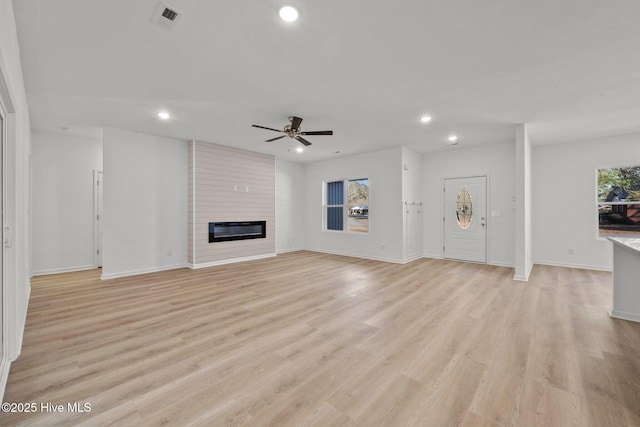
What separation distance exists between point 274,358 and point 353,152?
18.6 feet

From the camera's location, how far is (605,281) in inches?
181

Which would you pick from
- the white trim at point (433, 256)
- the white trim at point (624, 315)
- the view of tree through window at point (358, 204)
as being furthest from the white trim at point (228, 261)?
the white trim at point (624, 315)

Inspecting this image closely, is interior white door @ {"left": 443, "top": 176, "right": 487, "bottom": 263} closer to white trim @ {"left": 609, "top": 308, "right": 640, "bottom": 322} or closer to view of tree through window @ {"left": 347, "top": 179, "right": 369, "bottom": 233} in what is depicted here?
view of tree through window @ {"left": 347, "top": 179, "right": 369, "bottom": 233}

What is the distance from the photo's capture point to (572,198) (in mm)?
5711

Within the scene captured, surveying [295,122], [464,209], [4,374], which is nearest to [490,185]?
[464,209]

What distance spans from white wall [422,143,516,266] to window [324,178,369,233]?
67.2 inches

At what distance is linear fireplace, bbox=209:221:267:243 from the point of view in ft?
20.0

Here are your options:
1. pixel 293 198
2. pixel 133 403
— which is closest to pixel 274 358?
pixel 133 403

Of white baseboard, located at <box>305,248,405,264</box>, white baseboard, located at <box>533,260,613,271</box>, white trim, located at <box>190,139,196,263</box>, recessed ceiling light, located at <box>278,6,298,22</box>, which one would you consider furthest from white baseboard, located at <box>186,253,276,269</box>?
white baseboard, located at <box>533,260,613,271</box>

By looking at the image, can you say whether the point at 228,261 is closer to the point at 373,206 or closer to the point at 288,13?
the point at 373,206

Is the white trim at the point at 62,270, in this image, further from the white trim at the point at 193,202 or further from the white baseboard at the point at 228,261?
the white trim at the point at 193,202

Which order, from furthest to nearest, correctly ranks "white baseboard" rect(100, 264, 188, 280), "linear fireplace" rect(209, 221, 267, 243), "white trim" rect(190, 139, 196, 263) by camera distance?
"linear fireplace" rect(209, 221, 267, 243) < "white trim" rect(190, 139, 196, 263) < "white baseboard" rect(100, 264, 188, 280)

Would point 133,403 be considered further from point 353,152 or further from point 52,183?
point 353,152

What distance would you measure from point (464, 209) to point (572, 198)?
6.64ft
